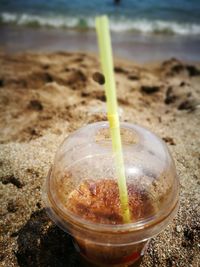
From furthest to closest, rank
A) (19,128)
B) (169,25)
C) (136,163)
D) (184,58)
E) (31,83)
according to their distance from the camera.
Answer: (169,25)
(184,58)
(31,83)
(19,128)
(136,163)

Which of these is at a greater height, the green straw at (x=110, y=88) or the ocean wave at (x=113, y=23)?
the green straw at (x=110, y=88)

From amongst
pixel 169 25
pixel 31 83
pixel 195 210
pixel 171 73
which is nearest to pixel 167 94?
pixel 171 73

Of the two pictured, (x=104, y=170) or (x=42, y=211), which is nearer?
(x=104, y=170)

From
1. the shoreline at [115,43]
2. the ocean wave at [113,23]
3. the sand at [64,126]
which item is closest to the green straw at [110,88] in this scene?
the sand at [64,126]

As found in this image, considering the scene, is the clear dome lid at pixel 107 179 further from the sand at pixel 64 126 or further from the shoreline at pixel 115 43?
the shoreline at pixel 115 43

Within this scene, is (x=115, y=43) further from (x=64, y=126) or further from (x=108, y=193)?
(x=108, y=193)

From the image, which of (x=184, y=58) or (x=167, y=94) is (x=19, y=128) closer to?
(x=167, y=94)
